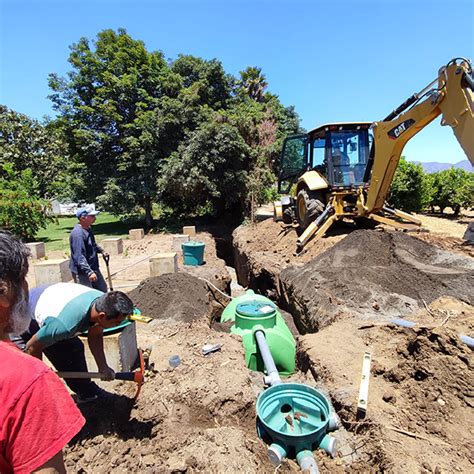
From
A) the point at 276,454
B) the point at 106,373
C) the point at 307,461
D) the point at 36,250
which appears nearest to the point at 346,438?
the point at 307,461

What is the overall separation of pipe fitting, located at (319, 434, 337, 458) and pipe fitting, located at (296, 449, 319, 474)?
192mm

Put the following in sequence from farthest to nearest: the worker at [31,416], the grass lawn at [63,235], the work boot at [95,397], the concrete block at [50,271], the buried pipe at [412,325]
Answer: the grass lawn at [63,235]
the concrete block at [50,271]
the buried pipe at [412,325]
the work boot at [95,397]
the worker at [31,416]

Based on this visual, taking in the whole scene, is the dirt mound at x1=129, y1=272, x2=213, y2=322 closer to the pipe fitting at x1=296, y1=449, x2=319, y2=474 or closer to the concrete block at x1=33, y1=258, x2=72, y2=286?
the concrete block at x1=33, y1=258, x2=72, y2=286

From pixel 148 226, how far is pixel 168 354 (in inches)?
576

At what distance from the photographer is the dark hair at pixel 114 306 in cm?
255

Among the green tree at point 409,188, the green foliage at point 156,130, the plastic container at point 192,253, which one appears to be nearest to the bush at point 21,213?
the green foliage at point 156,130

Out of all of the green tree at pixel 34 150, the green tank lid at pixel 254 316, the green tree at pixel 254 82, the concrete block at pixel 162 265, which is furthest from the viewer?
the green tree at pixel 254 82

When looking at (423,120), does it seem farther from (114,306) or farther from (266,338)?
(114,306)

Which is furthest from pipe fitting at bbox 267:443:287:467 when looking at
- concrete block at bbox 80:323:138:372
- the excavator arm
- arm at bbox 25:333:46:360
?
the excavator arm

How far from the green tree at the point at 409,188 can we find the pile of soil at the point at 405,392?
13.4m

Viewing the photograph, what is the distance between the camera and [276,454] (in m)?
2.60

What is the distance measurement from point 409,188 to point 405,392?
1490 centimetres

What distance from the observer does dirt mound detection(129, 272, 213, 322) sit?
18.8 feet

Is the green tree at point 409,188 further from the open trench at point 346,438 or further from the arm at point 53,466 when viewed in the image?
the arm at point 53,466
